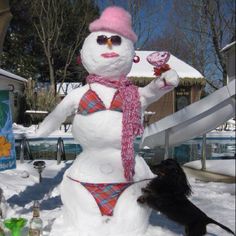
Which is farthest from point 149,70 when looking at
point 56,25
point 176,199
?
point 176,199

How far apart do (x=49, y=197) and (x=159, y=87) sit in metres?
2.72

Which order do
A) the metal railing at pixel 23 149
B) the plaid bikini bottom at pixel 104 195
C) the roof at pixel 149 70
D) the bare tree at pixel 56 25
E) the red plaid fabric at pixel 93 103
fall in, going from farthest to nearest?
1. the bare tree at pixel 56 25
2. the roof at pixel 149 70
3. the metal railing at pixel 23 149
4. the red plaid fabric at pixel 93 103
5. the plaid bikini bottom at pixel 104 195

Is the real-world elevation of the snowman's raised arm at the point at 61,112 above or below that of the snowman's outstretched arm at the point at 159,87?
below

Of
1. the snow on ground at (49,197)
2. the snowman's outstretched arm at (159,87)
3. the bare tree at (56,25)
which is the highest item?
Result: the bare tree at (56,25)

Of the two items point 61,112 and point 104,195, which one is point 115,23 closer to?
point 61,112

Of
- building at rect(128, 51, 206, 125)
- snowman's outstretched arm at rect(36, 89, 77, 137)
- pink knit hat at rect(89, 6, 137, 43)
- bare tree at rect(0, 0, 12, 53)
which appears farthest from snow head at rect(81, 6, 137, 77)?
building at rect(128, 51, 206, 125)

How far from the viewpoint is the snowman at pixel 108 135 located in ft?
10.7

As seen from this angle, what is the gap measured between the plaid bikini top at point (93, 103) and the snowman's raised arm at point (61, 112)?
123 mm

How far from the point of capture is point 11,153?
4.25 meters

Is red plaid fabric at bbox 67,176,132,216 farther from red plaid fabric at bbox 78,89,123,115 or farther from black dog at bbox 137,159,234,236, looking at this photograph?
red plaid fabric at bbox 78,89,123,115

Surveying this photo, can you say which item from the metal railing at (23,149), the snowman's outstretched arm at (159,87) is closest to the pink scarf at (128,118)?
the snowman's outstretched arm at (159,87)

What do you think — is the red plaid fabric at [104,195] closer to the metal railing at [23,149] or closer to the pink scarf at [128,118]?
the pink scarf at [128,118]

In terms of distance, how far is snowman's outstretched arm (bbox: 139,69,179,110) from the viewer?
3.30 metres

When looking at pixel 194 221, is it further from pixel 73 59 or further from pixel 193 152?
pixel 73 59
